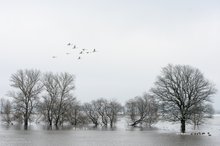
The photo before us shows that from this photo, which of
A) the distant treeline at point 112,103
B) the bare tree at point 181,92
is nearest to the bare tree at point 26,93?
the distant treeline at point 112,103

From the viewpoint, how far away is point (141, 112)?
86.6 meters

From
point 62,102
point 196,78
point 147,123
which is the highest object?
point 196,78

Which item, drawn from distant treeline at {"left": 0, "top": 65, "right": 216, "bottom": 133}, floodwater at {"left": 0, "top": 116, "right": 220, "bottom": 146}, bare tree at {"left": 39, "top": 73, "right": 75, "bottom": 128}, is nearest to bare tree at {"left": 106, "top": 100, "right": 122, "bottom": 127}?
distant treeline at {"left": 0, "top": 65, "right": 216, "bottom": 133}

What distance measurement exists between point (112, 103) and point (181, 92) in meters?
44.1

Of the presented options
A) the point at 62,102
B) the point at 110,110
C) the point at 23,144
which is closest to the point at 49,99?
the point at 62,102

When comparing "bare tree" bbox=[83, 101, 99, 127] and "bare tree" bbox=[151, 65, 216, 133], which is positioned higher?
"bare tree" bbox=[151, 65, 216, 133]

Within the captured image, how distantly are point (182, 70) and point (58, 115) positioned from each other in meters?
27.4

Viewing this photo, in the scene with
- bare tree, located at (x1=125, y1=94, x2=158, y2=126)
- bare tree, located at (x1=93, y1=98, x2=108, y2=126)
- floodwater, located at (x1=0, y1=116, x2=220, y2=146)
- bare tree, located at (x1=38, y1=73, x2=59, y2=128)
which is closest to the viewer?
floodwater, located at (x1=0, y1=116, x2=220, y2=146)

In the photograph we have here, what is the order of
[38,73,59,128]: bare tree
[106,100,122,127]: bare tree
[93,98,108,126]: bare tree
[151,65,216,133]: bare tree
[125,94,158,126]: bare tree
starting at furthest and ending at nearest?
1. [106,100,122,127]: bare tree
2. [93,98,108,126]: bare tree
3. [125,94,158,126]: bare tree
4. [38,73,59,128]: bare tree
5. [151,65,216,133]: bare tree

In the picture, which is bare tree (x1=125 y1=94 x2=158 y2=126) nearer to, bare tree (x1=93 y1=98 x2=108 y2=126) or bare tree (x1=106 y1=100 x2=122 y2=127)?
bare tree (x1=106 y1=100 x2=122 y2=127)

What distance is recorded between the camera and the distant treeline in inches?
1937

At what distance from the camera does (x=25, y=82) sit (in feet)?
202

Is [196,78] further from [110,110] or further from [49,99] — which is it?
[110,110]

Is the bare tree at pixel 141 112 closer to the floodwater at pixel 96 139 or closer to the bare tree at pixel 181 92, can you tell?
the bare tree at pixel 181 92
